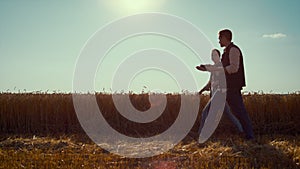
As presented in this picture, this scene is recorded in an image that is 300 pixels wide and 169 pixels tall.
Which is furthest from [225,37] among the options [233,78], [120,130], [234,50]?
[120,130]

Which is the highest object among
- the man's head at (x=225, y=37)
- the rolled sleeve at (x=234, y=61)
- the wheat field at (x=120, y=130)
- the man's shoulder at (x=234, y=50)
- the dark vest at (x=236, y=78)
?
the man's head at (x=225, y=37)

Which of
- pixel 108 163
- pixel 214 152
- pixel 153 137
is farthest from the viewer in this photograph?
pixel 153 137

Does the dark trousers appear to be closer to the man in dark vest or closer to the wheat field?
the man in dark vest

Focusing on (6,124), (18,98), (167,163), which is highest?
(18,98)

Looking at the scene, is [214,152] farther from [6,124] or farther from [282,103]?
[6,124]

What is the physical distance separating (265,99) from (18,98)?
7056mm

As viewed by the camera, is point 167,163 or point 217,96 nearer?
point 167,163

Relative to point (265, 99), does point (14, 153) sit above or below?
below

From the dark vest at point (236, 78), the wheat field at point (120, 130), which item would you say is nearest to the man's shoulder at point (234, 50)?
the dark vest at point (236, 78)

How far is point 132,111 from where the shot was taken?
11.5m

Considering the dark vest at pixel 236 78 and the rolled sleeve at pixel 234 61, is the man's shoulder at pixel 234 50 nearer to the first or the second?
the rolled sleeve at pixel 234 61

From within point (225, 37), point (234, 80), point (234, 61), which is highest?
point (225, 37)

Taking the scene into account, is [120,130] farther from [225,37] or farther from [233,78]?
[225,37]

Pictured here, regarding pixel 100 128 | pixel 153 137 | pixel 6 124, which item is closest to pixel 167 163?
pixel 153 137
